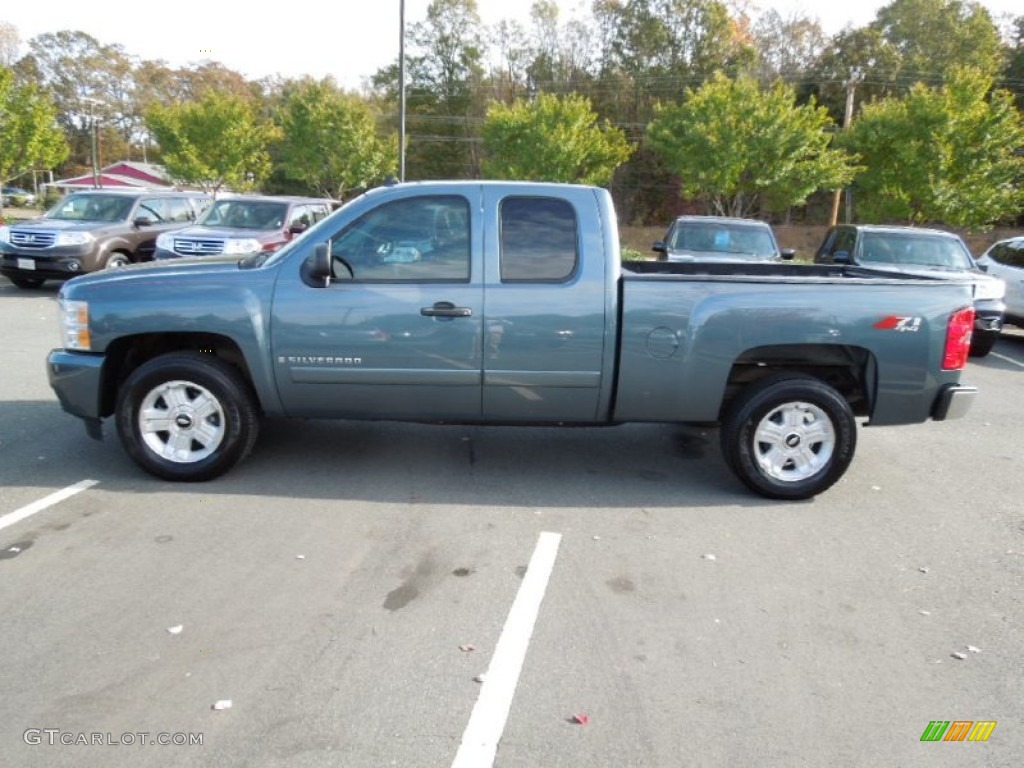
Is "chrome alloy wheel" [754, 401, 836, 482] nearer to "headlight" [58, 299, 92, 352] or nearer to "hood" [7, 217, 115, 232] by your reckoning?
"headlight" [58, 299, 92, 352]

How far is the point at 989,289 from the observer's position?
10977mm

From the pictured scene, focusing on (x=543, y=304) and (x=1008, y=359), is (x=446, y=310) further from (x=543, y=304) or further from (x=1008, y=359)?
(x=1008, y=359)

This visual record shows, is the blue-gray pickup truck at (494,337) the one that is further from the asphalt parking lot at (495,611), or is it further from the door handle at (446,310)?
the asphalt parking lot at (495,611)

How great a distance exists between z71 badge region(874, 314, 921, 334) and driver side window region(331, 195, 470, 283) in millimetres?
2632

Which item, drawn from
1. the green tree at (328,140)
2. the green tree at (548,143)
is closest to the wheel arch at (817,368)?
the green tree at (548,143)

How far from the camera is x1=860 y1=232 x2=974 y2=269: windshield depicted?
11695mm

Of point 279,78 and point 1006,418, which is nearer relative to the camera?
point 1006,418

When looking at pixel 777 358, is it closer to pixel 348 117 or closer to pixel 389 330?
pixel 389 330

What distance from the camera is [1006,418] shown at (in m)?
7.72

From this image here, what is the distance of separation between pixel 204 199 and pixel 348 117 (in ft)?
61.2

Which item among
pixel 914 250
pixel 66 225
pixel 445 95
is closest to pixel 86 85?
pixel 445 95

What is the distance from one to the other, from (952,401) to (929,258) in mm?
7851

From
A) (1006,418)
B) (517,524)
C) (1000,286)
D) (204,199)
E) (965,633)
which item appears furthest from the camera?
(204,199)

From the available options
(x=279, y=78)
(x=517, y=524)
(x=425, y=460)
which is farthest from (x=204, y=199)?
(x=279, y=78)
